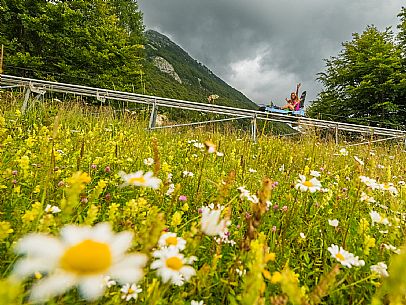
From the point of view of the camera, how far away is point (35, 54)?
15.6 meters

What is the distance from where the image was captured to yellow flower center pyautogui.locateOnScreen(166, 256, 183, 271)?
2.57ft

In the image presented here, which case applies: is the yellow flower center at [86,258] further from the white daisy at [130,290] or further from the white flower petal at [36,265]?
Result: the white daisy at [130,290]

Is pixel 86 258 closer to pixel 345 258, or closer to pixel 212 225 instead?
pixel 212 225

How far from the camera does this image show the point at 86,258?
1.46 feet

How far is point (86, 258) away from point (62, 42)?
1718cm

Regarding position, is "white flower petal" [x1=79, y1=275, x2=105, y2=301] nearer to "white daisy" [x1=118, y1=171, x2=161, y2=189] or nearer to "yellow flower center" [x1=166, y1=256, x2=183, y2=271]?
"yellow flower center" [x1=166, y1=256, x2=183, y2=271]

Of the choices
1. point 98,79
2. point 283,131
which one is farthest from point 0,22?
point 283,131

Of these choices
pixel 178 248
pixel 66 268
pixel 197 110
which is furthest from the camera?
pixel 197 110

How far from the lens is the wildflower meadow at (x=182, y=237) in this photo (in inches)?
18.6

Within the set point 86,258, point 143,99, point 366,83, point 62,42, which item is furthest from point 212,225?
point 366,83

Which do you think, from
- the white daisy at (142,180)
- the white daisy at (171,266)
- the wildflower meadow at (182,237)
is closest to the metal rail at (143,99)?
the wildflower meadow at (182,237)

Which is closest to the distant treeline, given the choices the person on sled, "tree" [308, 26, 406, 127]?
"tree" [308, 26, 406, 127]

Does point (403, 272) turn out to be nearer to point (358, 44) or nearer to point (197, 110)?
point (197, 110)

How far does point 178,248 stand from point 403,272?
553 millimetres
